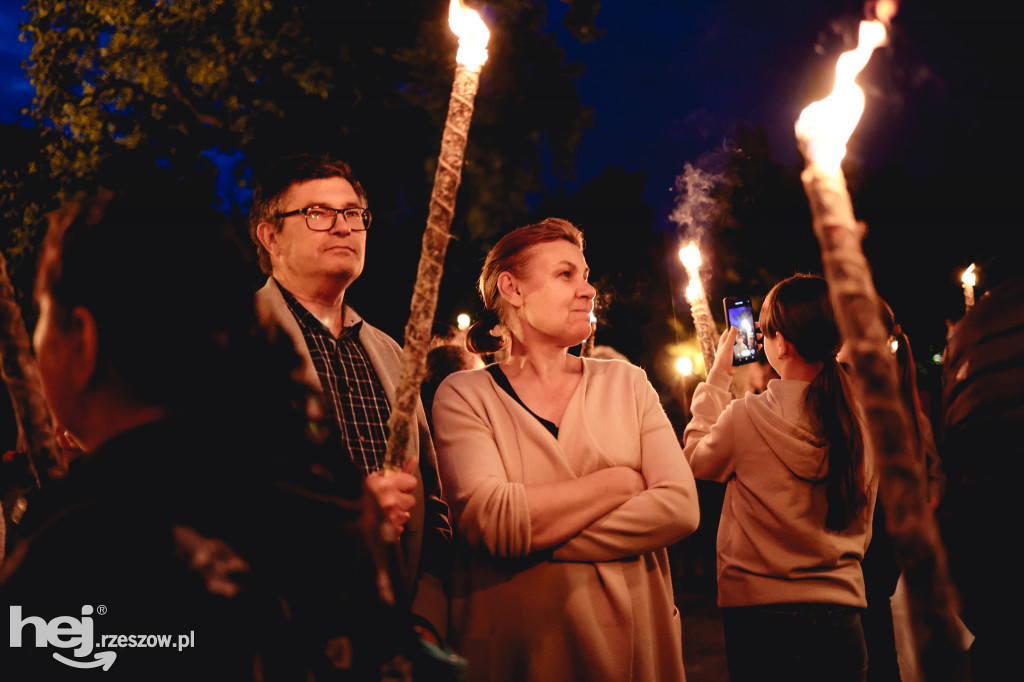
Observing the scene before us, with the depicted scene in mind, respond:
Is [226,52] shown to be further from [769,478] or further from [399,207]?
[769,478]

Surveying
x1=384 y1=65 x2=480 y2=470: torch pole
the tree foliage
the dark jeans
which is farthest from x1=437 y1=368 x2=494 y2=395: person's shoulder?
the tree foliage

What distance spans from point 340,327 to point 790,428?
2147 mm

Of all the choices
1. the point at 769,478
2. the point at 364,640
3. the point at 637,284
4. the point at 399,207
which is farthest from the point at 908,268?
the point at 364,640

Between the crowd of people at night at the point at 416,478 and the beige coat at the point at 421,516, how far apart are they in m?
0.02

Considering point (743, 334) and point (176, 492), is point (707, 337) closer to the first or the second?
point (743, 334)

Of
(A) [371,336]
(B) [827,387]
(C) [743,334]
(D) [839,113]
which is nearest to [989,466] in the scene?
(D) [839,113]

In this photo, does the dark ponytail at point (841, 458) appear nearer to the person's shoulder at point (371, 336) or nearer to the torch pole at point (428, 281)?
the person's shoulder at point (371, 336)

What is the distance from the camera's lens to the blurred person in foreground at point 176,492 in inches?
40.4

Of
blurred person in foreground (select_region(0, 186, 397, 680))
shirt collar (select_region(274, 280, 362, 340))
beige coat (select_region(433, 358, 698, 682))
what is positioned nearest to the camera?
blurred person in foreground (select_region(0, 186, 397, 680))

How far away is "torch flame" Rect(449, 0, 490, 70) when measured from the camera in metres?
1.75

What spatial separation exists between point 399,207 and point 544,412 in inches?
407

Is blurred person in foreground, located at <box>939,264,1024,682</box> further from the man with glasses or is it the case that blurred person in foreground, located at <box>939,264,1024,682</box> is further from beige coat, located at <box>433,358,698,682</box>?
the man with glasses

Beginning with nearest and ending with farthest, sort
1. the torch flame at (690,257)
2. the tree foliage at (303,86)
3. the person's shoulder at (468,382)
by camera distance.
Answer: the person's shoulder at (468,382)
the torch flame at (690,257)
the tree foliage at (303,86)

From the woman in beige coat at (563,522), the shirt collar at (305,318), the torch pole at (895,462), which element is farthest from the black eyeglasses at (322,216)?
the torch pole at (895,462)
